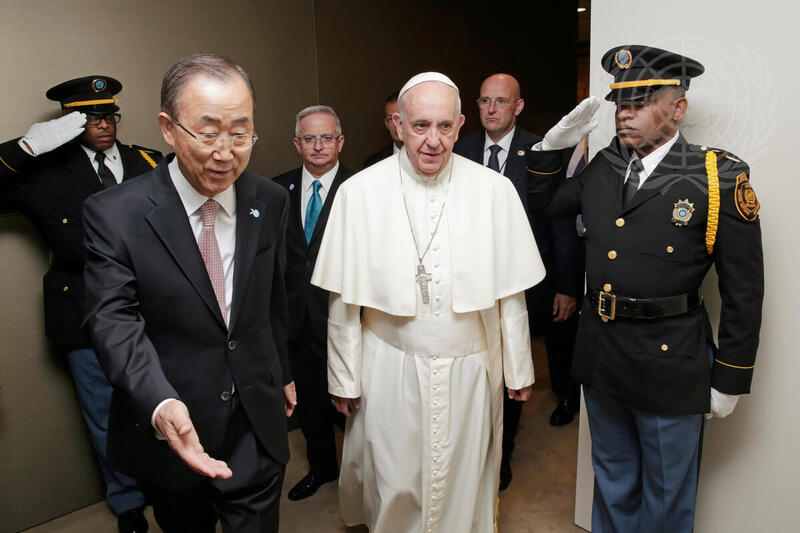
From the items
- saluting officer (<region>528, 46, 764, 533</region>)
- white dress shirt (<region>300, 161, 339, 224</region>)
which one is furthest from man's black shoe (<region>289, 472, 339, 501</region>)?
saluting officer (<region>528, 46, 764, 533</region>)

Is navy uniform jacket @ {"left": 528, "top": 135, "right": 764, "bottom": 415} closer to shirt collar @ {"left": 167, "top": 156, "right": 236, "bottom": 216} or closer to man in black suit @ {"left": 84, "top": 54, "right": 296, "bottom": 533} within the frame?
man in black suit @ {"left": 84, "top": 54, "right": 296, "bottom": 533}

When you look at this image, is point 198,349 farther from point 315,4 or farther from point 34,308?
point 315,4

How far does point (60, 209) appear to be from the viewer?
2811mm

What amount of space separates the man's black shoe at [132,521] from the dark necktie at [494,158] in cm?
261

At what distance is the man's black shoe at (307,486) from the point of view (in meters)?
3.25

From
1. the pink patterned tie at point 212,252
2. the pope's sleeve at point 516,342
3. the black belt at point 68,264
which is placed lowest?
the pope's sleeve at point 516,342

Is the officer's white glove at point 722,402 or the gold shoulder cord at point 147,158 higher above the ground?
the gold shoulder cord at point 147,158

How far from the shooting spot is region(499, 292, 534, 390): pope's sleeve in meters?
2.41

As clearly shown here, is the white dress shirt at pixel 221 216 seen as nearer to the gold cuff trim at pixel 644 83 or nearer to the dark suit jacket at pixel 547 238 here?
the gold cuff trim at pixel 644 83

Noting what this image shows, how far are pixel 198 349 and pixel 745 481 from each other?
2183mm

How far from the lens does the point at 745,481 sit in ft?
7.83

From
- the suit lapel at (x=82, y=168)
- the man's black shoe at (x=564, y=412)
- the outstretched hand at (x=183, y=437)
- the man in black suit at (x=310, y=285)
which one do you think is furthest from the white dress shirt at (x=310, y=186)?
the man's black shoe at (x=564, y=412)

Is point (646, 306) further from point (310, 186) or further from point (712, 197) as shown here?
point (310, 186)

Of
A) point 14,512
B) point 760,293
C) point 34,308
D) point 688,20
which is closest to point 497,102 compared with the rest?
point 688,20
